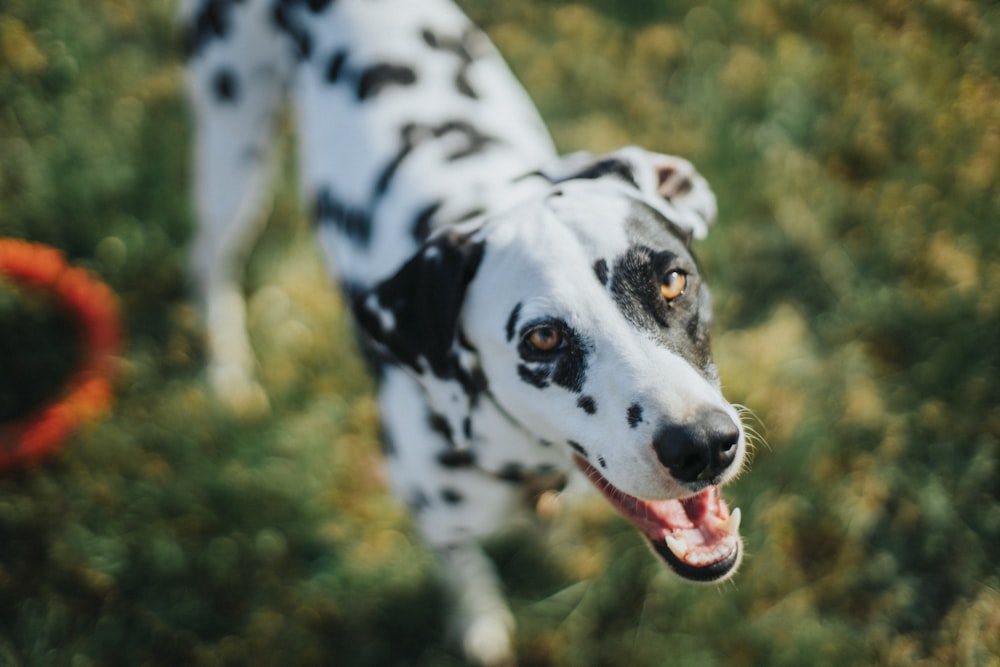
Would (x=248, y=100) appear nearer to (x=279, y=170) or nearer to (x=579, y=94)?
(x=279, y=170)

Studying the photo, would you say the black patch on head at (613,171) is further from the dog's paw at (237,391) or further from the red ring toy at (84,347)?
the red ring toy at (84,347)

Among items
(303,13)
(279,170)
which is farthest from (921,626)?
(279,170)

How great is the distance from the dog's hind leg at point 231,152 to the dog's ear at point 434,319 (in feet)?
4.40

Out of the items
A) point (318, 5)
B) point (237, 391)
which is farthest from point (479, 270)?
point (237, 391)

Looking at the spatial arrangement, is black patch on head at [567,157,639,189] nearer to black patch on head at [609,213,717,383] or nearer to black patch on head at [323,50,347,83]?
black patch on head at [609,213,717,383]

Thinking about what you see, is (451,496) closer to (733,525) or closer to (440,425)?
(440,425)

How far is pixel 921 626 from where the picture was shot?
3117mm

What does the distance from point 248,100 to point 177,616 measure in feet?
6.76

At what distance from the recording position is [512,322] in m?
2.15

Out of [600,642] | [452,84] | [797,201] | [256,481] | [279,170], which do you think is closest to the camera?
[452,84]

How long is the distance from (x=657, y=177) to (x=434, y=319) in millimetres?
831

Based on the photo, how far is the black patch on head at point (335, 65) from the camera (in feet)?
9.64

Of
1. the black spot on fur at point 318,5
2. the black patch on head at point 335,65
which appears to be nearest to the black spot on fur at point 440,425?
the black patch on head at point 335,65

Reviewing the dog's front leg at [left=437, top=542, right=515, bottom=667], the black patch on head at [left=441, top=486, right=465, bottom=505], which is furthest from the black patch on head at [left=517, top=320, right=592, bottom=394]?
the dog's front leg at [left=437, top=542, right=515, bottom=667]
